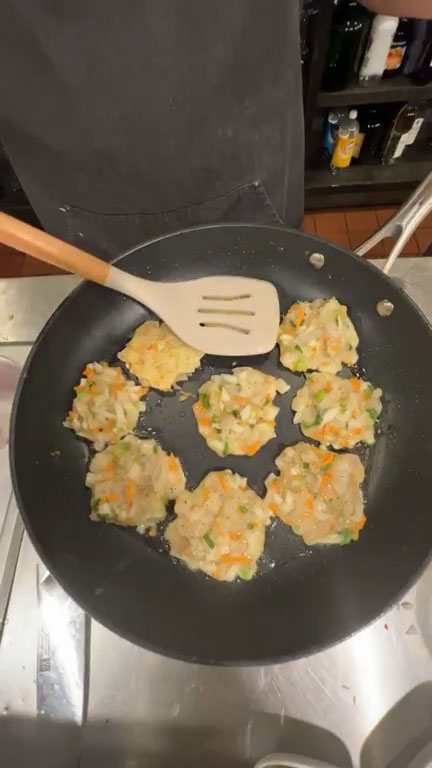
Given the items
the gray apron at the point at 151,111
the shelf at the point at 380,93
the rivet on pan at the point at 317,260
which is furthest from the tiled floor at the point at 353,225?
the rivet on pan at the point at 317,260

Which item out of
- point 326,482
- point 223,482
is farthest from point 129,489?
point 326,482

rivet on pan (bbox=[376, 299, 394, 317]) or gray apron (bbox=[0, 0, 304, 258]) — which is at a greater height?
gray apron (bbox=[0, 0, 304, 258])

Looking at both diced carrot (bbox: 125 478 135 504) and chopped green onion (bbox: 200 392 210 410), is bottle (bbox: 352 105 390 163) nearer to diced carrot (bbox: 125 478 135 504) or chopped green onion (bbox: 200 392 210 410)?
chopped green onion (bbox: 200 392 210 410)

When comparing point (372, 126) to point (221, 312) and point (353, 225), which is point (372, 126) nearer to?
point (353, 225)

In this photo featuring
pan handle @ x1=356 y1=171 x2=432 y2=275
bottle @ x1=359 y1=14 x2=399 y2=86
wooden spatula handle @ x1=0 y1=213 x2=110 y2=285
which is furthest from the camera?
bottle @ x1=359 y1=14 x2=399 y2=86

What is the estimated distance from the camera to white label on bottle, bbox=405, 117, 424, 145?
67.8 inches

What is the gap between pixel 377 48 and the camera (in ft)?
4.77

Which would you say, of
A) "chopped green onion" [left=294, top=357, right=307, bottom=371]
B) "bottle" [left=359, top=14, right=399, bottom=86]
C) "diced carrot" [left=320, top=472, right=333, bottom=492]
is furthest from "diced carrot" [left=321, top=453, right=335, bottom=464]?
"bottle" [left=359, top=14, right=399, bottom=86]

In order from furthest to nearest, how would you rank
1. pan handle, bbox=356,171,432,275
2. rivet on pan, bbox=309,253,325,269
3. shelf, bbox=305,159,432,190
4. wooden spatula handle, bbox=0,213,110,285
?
shelf, bbox=305,159,432,190 → rivet on pan, bbox=309,253,325,269 → pan handle, bbox=356,171,432,275 → wooden spatula handle, bbox=0,213,110,285

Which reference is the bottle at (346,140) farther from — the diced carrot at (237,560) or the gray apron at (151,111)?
the diced carrot at (237,560)

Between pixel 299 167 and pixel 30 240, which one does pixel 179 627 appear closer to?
pixel 30 240

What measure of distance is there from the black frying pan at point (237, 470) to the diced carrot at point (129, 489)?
6 cm

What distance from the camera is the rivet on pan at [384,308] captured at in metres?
0.93

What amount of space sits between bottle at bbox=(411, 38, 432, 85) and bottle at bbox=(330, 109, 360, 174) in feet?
0.61
